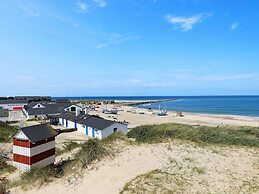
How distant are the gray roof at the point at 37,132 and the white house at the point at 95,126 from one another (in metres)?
15.4

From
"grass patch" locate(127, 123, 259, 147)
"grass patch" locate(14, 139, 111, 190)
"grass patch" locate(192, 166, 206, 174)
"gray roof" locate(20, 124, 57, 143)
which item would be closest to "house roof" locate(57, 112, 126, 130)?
"grass patch" locate(127, 123, 259, 147)

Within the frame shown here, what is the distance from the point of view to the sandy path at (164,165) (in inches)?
453

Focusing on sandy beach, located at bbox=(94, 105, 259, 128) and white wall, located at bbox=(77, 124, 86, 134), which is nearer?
white wall, located at bbox=(77, 124, 86, 134)

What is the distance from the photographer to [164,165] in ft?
44.1

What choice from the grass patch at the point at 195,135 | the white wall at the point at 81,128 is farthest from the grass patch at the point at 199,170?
the white wall at the point at 81,128

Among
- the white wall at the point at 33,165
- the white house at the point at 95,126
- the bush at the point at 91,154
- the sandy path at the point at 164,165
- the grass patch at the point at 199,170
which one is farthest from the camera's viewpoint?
the white house at the point at 95,126

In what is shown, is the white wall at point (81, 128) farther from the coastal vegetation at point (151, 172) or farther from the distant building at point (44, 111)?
the distant building at point (44, 111)

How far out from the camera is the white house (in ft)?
107

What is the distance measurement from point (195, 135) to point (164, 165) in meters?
7.71

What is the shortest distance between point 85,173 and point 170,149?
20.3ft

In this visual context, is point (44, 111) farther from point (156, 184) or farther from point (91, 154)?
point (156, 184)

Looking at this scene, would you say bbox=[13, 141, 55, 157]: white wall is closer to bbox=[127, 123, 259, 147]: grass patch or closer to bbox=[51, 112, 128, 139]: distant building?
bbox=[127, 123, 259, 147]: grass patch

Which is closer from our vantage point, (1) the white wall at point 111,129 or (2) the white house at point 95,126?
(1) the white wall at point 111,129

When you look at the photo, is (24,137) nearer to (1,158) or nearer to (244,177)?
(1,158)
